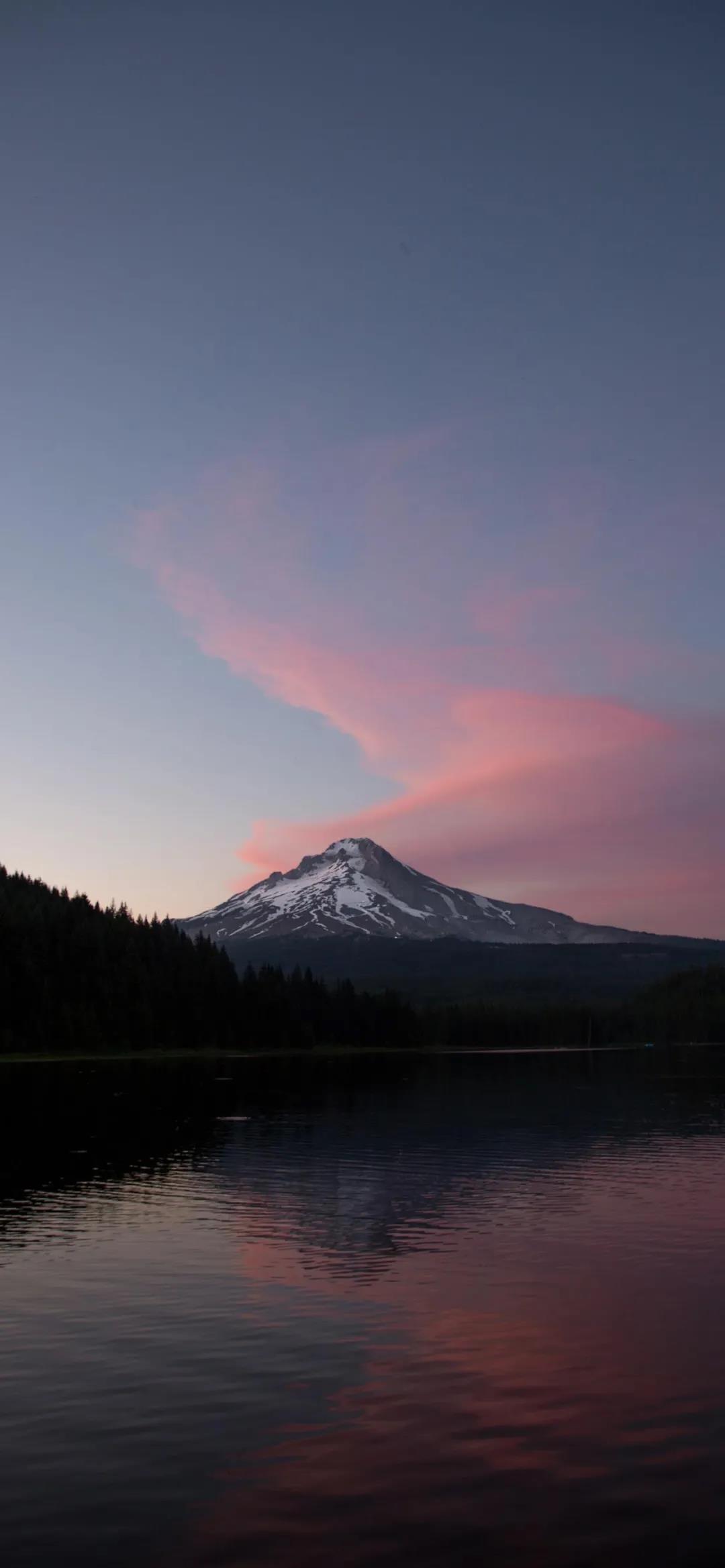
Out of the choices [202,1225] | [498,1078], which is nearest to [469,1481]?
[202,1225]

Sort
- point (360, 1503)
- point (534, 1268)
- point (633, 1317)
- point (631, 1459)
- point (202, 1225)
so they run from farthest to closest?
point (202, 1225) < point (534, 1268) < point (633, 1317) < point (631, 1459) < point (360, 1503)

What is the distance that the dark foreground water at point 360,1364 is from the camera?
22.1m

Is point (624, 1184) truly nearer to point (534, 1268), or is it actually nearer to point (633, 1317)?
point (534, 1268)

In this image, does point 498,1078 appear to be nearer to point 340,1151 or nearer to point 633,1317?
point 340,1151

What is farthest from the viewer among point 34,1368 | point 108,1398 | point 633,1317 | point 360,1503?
Answer: point 633,1317

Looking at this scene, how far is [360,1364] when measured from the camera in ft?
105

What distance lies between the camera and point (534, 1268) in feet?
148

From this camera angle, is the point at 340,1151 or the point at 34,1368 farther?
the point at 340,1151

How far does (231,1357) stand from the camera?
32.6 meters

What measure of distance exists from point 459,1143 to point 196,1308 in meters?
52.6

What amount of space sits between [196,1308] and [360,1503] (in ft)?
53.1

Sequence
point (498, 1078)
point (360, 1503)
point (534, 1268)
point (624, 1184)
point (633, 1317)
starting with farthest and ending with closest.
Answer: point (498, 1078), point (624, 1184), point (534, 1268), point (633, 1317), point (360, 1503)

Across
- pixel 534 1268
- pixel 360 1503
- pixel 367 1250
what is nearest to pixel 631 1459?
pixel 360 1503

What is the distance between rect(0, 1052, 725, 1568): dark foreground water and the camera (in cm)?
2214
